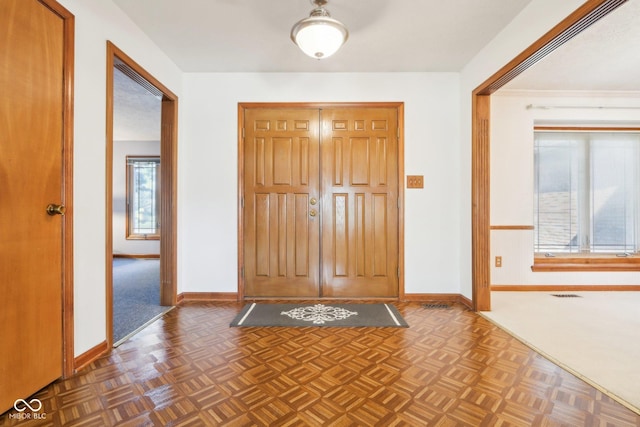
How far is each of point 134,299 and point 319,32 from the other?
11.2ft

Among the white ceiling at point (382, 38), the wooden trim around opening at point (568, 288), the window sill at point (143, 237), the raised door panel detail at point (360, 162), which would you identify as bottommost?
the wooden trim around opening at point (568, 288)

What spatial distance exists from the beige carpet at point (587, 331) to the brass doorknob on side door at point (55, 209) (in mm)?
3192

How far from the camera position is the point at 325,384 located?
172cm

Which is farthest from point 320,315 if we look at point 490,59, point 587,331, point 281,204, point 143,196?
point 143,196

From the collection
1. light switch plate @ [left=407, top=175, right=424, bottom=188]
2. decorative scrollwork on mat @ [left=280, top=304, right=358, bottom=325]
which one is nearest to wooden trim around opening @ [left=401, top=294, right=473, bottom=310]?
decorative scrollwork on mat @ [left=280, top=304, right=358, bottom=325]

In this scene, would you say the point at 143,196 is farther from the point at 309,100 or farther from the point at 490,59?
the point at 490,59

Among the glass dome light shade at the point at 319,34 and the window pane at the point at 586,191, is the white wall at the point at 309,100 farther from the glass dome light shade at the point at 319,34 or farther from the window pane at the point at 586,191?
the window pane at the point at 586,191

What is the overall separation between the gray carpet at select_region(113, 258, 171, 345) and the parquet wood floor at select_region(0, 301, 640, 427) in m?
0.26

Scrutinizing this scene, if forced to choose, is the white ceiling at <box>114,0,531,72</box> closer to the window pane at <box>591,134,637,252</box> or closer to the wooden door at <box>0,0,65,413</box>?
the wooden door at <box>0,0,65,413</box>

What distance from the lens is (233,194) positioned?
11.2 feet

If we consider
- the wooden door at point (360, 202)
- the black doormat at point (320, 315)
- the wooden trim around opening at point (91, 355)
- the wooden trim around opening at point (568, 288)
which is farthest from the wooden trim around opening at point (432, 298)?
the wooden trim around opening at point (91, 355)

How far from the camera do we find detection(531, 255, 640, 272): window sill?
12.8ft

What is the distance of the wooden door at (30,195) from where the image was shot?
1.45 metres

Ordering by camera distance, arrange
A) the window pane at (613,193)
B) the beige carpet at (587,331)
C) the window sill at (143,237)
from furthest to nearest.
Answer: the window sill at (143,237) < the window pane at (613,193) < the beige carpet at (587,331)
